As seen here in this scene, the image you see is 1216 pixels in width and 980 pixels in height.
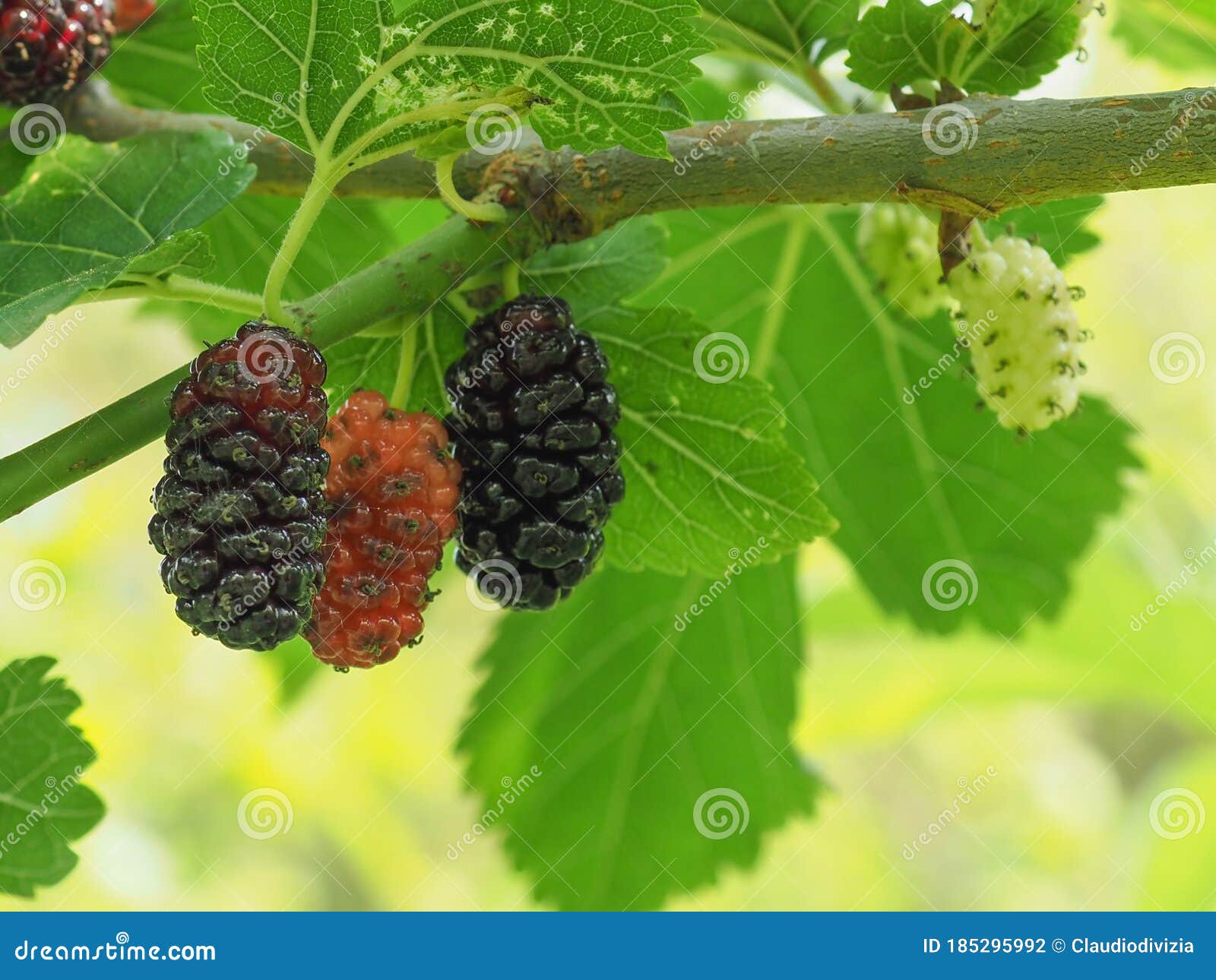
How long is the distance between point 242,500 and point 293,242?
0.18 meters

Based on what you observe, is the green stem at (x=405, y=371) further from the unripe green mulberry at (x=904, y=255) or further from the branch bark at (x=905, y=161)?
the unripe green mulberry at (x=904, y=255)

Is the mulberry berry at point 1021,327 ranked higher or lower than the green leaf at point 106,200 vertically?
higher

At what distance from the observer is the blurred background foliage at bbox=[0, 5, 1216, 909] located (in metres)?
1.63

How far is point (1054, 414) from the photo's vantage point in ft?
2.94

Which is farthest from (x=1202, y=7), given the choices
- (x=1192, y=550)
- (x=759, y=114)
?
(x=1192, y=550)

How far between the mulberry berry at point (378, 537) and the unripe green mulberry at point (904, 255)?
2.06ft

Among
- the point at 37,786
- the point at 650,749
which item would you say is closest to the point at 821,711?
the point at 650,749

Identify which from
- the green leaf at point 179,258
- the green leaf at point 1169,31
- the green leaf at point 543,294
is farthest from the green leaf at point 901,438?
the green leaf at point 179,258

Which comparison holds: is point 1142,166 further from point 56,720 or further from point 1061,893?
point 1061,893

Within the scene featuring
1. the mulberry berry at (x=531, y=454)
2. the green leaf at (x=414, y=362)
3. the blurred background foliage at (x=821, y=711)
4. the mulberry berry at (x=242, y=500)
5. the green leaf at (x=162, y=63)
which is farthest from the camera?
the blurred background foliage at (x=821, y=711)

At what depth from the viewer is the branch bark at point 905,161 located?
69 cm

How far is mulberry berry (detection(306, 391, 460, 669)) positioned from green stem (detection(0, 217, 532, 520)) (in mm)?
72

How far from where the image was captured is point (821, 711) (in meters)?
2.00

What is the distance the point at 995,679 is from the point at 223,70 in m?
1.56
